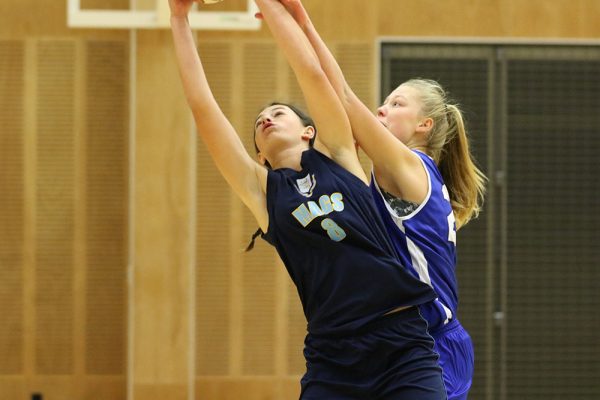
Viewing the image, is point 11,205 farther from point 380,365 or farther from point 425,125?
point 380,365

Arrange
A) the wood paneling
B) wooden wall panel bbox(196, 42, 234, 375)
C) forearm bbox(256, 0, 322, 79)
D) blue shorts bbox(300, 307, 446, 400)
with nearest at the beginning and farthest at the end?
blue shorts bbox(300, 307, 446, 400)
forearm bbox(256, 0, 322, 79)
the wood paneling
wooden wall panel bbox(196, 42, 234, 375)

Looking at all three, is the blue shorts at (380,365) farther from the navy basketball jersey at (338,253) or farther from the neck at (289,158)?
the neck at (289,158)

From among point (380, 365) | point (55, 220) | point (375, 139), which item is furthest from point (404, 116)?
point (55, 220)

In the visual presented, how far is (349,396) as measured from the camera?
102 inches

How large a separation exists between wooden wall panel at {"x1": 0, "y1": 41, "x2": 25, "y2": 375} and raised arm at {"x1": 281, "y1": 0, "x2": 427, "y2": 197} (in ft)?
13.7

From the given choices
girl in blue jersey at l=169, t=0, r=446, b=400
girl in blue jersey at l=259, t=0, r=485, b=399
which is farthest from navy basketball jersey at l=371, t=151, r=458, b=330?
girl in blue jersey at l=169, t=0, r=446, b=400

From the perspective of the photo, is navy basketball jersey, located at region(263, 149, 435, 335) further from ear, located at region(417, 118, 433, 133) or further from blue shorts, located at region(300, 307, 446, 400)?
ear, located at region(417, 118, 433, 133)

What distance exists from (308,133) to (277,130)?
0.40 ft

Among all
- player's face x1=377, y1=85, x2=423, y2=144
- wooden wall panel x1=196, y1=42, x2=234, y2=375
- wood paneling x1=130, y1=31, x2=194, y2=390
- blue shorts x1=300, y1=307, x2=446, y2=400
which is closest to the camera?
blue shorts x1=300, y1=307, x2=446, y2=400

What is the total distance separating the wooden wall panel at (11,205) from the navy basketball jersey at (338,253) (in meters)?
4.31

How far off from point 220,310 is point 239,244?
0.45 metres

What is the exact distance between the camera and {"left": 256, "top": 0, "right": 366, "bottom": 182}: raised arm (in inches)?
107

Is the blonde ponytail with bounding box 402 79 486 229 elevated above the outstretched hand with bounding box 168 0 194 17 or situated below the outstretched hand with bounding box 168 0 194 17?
below

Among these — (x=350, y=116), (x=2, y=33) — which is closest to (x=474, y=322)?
(x=2, y=33)
